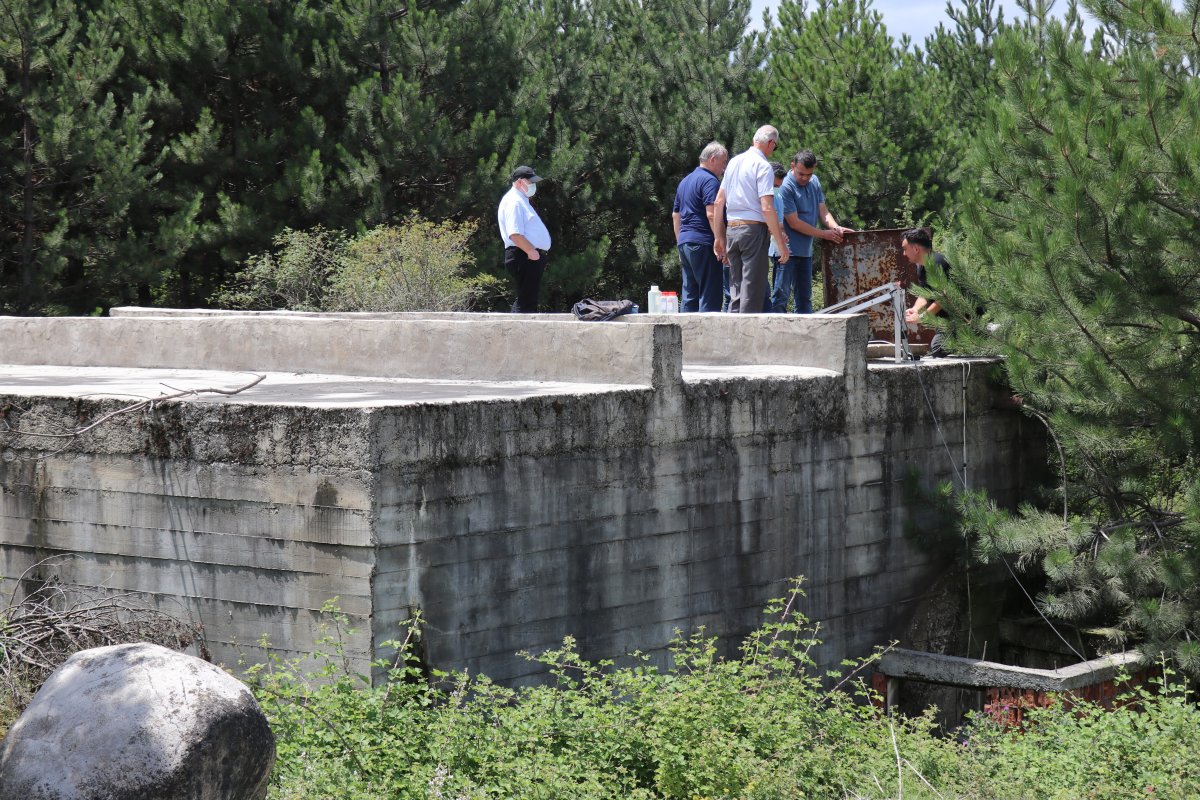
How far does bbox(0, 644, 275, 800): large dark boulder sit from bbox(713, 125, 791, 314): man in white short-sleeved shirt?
7063mm

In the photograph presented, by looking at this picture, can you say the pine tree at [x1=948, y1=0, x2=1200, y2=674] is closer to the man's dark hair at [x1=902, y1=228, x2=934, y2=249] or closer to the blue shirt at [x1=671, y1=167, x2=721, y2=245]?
the man's dark hair at [x1=902, y1=228, x2=934, y2=249]

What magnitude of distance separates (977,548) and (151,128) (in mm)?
15324

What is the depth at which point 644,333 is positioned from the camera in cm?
912

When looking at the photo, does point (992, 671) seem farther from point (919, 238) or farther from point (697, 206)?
point (697, 206)

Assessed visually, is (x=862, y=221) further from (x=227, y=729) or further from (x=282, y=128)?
(x=227, y=729)

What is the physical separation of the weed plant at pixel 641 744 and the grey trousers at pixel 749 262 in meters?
4.34

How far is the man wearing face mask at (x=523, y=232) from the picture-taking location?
13422 millimetres

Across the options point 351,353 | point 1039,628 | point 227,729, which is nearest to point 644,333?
point 351,353

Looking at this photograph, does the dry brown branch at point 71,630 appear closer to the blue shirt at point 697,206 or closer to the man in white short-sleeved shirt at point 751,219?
the man in white short-sleeved shirt at point 751,219

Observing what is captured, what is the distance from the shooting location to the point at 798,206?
41.3 feet

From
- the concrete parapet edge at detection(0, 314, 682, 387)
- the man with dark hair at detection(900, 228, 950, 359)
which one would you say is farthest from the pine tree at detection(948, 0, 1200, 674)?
the concrete parapet edge at detection(0, 314, 682, 387)

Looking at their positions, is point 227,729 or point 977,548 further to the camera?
point 977,548

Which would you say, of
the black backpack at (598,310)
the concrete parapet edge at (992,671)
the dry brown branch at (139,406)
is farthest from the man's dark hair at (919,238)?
the dry brown branch at (139,406)

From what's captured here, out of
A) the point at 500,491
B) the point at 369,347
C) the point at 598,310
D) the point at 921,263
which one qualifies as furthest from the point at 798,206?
the point at 500,491
